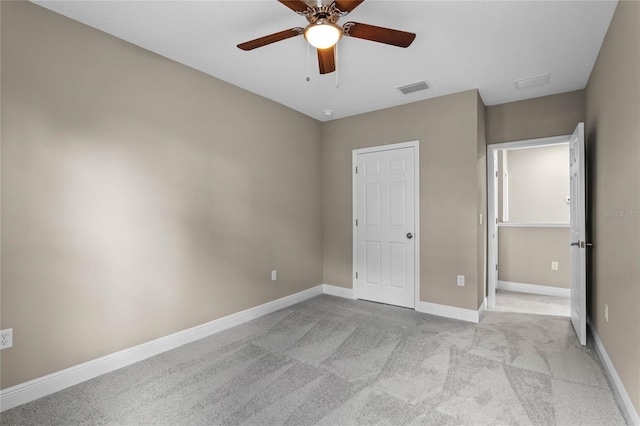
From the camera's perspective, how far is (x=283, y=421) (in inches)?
71.4

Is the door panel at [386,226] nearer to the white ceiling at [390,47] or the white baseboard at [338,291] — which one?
the white baseboard at [338,291]

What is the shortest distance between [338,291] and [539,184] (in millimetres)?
3647

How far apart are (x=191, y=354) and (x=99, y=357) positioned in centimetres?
66

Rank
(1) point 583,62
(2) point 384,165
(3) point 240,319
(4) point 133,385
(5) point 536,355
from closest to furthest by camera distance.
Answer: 1. (4) point 133,385
2. (5) point 536,355
3. (1) point 583,62
4. (3) point 240,319
5. (2) point 384,165

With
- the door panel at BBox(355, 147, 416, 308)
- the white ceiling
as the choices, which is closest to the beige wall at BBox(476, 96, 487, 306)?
the white ceiling

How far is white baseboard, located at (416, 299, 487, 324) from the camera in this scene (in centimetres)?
343

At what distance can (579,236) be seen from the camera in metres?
2.84

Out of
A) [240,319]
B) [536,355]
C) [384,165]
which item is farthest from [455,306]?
[240,319]

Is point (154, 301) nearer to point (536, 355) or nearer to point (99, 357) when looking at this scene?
point (99, 357)

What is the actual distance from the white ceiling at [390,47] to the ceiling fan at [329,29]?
0.32 m

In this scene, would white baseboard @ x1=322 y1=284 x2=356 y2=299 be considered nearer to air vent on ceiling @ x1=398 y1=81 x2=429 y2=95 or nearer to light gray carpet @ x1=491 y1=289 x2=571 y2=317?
light gray carpet @ x1=491 y1=289 x2=571 y2=317

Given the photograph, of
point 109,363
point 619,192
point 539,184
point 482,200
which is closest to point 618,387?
point 619,192

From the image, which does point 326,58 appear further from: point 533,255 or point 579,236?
point 533,255

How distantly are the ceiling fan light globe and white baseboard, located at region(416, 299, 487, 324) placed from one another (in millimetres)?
3086
